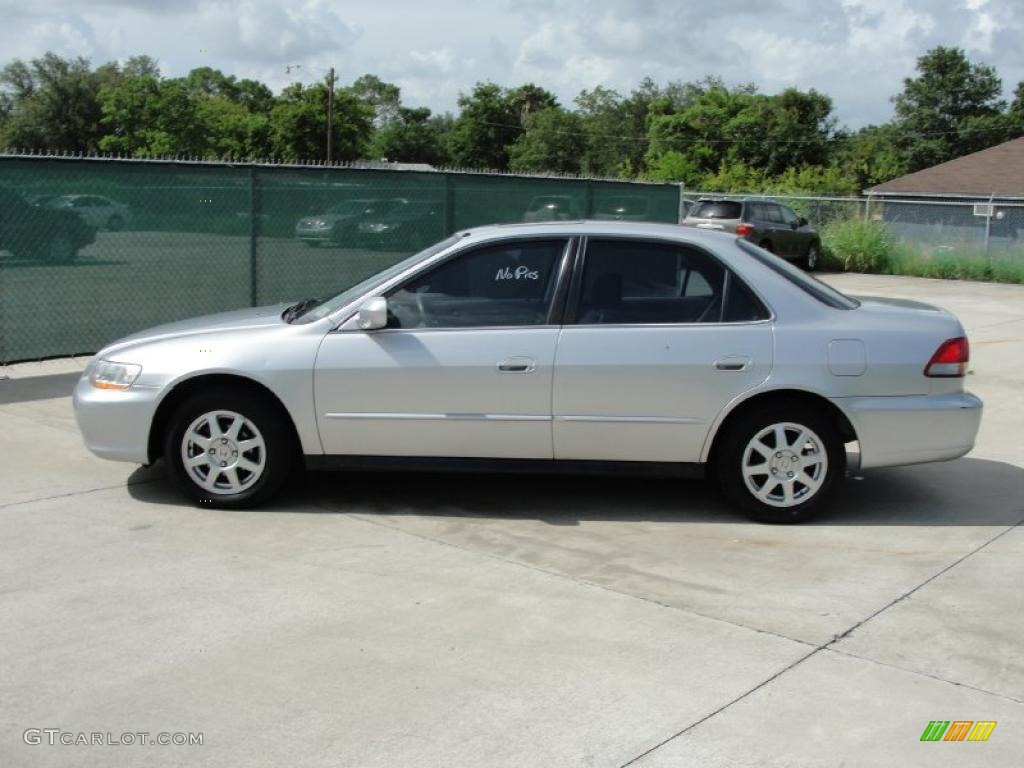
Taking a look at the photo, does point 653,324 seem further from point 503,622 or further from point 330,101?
point 330,101

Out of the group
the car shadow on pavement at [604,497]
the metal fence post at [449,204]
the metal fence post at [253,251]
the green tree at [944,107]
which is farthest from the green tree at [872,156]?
the car shadow on pavement at [604,497]

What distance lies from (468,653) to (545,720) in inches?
24.7

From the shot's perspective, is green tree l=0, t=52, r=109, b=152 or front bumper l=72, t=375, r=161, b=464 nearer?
front bumper l=72, t=375, r=161, b=464

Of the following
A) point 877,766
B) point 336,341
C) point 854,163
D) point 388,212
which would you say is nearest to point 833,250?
point 388,212

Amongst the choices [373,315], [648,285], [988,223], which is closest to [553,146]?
[988,223]

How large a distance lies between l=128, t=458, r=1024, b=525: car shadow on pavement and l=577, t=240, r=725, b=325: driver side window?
1125 mm

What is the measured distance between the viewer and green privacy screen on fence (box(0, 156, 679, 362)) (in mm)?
10000

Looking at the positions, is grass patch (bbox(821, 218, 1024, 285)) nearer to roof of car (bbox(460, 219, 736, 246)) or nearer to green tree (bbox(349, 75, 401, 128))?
roof of car (bbox(460, 219, 736, 246))

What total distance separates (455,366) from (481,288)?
505 millimetres

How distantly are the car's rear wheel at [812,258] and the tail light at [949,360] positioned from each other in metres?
20.6

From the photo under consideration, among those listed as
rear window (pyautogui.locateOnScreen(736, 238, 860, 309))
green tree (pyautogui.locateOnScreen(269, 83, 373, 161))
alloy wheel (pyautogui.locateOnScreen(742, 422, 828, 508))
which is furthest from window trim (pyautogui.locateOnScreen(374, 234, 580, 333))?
green tree (pyautogui.locateOnScreen(269, 83, 373, 161))

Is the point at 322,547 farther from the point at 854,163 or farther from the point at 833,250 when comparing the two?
the point at 854,163

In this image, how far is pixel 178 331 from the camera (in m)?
6.65

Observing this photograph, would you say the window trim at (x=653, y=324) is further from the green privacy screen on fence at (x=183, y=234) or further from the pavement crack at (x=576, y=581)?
the green privacy screen on fence at (x=183, y=234)
